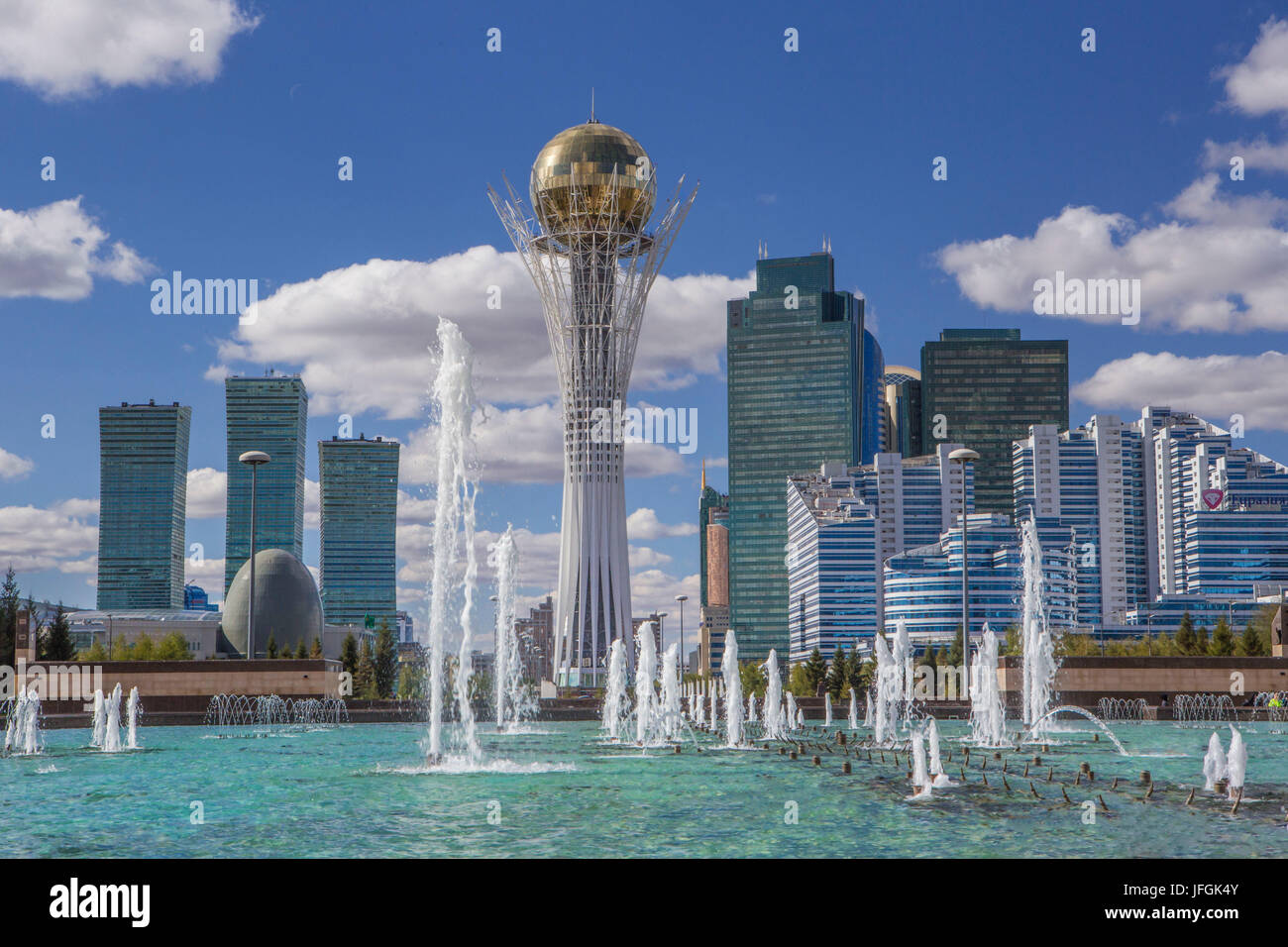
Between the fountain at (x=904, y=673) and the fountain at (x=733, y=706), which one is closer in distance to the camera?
the fountain at (x=733, y=706)

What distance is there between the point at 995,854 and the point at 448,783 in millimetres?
11862

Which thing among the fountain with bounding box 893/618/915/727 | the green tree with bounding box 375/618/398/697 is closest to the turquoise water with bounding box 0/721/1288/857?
the fountain with bounding box 893/618/915/727

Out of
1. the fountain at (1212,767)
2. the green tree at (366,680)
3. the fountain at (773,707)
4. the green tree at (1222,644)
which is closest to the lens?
the fountain at (1212,767)

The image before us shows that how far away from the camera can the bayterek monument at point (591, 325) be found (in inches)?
4281

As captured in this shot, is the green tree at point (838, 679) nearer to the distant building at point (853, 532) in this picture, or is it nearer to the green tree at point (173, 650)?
the green tree at point (173, 650)

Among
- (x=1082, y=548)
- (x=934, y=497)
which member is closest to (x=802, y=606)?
(x=934, y=497)

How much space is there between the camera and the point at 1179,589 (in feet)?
575

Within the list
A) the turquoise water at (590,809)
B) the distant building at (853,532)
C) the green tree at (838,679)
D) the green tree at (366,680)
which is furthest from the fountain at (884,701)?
the distant building at (853,532)

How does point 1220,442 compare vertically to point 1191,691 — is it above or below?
above

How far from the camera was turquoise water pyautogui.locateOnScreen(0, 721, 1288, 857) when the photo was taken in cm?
1702

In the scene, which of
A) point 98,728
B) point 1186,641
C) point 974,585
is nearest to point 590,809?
point 98,728

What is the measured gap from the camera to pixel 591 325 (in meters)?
109

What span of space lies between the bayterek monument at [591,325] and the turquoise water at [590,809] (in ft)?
252
